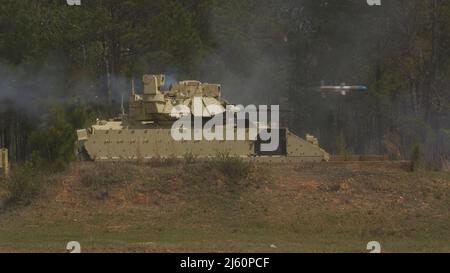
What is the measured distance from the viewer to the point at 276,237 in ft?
67.3

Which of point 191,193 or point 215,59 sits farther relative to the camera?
point 215,59

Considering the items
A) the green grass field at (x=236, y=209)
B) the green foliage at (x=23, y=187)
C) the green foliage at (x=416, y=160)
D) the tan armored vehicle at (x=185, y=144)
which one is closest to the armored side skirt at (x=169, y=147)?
the tan armored vehicle at (x=185, y=144)

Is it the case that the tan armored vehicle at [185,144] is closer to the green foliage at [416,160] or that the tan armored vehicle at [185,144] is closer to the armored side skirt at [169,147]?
the armored side skirt at [169,147]

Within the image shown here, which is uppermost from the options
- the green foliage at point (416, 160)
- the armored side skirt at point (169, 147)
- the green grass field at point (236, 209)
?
the armored side skirt at point (169, 147)

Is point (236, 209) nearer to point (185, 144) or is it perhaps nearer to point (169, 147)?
point (185, 144)

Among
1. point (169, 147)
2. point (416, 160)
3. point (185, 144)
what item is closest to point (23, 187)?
point (169, 147)

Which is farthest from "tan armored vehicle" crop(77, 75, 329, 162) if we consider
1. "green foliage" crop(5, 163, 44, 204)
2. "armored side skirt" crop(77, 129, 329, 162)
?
"green foliage" crop(5, 163, 44, 204)

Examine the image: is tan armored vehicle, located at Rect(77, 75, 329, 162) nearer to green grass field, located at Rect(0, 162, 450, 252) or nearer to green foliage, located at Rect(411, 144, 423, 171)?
green grass field, located at Rect(0, 162, 450, 252)

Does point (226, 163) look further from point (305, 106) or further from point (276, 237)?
point (305, 106)

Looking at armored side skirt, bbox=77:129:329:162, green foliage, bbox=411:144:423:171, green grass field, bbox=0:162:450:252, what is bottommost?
green grass field, bbox=0:162:450:252

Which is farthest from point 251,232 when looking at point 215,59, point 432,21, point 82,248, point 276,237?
point 432,21

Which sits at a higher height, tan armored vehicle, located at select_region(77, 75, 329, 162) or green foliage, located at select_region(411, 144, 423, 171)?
tan armored vehicle, located at select_region(77, 75, 329, 162)

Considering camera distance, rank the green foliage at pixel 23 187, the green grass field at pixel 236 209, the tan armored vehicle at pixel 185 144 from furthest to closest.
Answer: the tan armored vehicle at pixel 185 144 < the green foliage at pixel 23 187 < the green grass field at pixel 236 209

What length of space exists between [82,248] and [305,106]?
29886 mm
